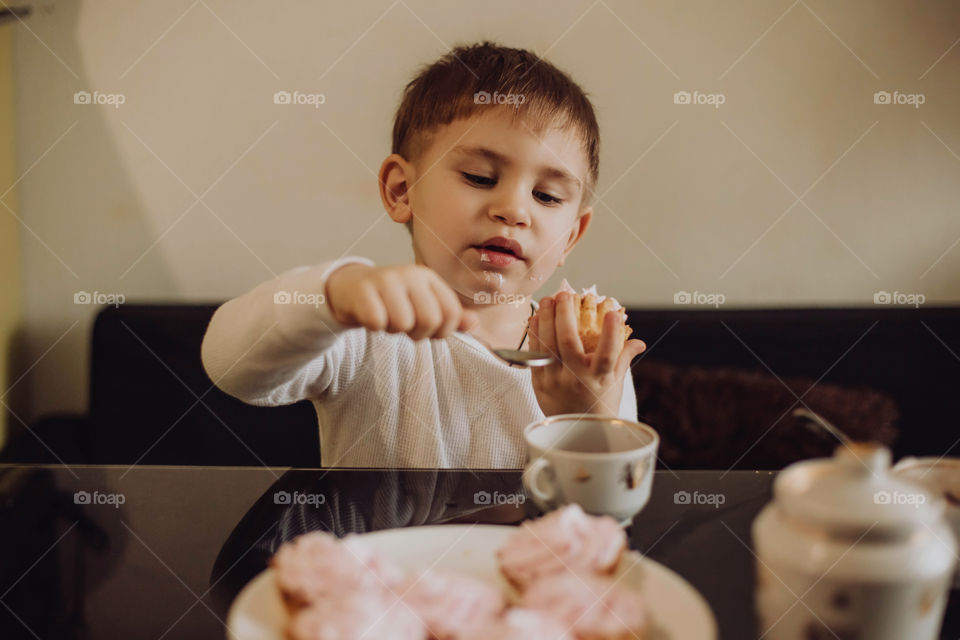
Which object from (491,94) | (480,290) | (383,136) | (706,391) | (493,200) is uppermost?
(383,136)

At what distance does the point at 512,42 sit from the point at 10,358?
48.8 inches

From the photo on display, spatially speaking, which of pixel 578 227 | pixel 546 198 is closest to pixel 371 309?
pixel 546 198

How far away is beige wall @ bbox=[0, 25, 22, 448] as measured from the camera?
1511mm

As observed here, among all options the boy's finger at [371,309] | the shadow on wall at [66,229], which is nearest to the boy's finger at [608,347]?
the boy's finger at [371,309]

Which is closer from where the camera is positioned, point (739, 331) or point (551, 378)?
point (551, 378)

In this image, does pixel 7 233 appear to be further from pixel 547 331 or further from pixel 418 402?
pixel 547 331

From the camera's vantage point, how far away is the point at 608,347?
852 mm

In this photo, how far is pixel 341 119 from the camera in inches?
60.6

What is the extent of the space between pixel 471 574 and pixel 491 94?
744mm

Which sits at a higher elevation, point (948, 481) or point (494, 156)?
point (494, 156)

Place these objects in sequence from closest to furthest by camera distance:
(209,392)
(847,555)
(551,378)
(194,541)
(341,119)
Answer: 1. (847,555)
2. (194,541)
3. (551,378)
4. (209,392)
5. (341,119)

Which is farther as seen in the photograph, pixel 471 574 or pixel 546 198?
pixel 546 198

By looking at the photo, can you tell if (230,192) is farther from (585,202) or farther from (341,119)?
(585,202)

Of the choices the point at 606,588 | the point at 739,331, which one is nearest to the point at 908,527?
the point at 606,588
